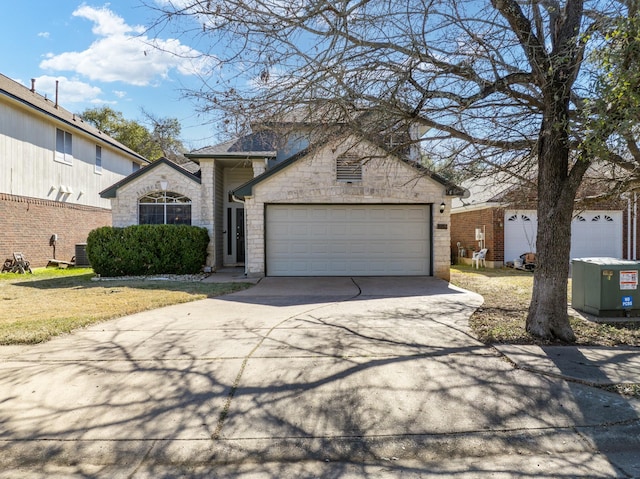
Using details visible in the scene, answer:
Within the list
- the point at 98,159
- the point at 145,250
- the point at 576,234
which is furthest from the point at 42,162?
the point at 576,234

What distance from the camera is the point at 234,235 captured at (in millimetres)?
16766

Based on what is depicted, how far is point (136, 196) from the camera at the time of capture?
48.1 ft

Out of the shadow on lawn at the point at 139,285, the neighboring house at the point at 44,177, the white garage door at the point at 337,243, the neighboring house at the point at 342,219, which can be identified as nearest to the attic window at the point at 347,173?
the neighboring house at the point at 342,219

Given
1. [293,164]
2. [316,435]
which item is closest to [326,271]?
[293,164]

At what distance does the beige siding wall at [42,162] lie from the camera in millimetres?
14656

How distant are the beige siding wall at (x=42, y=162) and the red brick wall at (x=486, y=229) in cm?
1812

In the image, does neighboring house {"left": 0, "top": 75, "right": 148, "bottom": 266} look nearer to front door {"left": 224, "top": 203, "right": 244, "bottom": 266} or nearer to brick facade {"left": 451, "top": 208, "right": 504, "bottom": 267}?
front door {"left": 224, "top": 203, "right": 244, "bottom": 266}

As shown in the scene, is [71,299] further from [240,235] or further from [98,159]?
[98,159]

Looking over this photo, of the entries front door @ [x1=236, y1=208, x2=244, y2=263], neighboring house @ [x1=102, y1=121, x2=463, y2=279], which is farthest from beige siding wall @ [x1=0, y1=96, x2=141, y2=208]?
neighboring house @ [x1=102, y1=121, x2=463, y2=279]

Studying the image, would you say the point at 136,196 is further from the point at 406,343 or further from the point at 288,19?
the point at 406,343

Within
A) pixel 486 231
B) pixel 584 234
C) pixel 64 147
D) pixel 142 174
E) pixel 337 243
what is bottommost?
pixel 337 243

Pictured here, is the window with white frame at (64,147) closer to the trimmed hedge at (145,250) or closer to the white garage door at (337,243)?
the trimmed hedge at (145,250)

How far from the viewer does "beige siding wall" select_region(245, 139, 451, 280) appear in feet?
41.4

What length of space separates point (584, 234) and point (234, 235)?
1468 centimetres
